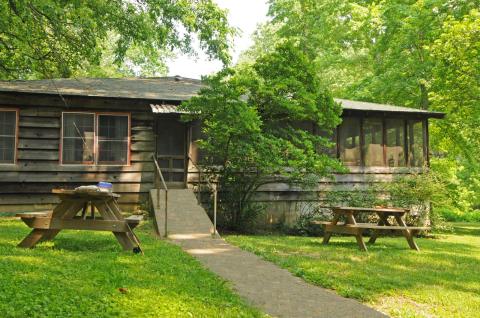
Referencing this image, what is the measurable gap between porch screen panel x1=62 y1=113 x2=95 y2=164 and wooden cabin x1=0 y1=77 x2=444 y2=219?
3 centimetres

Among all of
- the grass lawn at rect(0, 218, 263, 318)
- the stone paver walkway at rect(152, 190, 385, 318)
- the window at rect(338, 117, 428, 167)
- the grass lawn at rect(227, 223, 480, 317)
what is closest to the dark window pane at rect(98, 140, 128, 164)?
the stone paver walkway at rect(152, 190, 385, 318)

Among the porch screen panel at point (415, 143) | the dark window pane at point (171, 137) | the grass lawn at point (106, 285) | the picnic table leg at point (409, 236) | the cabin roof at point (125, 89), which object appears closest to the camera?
the grass lawn at point (106, 285)

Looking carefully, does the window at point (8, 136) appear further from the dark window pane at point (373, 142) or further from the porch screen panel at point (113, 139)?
the dark window pane at point (373, 142)

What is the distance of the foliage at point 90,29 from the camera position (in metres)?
11.1

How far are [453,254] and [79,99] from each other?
441 inches

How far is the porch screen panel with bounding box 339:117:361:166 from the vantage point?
54.6 ft

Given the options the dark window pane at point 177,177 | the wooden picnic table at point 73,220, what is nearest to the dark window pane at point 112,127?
the dark window pane at point 177,177

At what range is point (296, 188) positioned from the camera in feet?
51.1

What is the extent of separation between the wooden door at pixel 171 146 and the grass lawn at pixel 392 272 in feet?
18.0

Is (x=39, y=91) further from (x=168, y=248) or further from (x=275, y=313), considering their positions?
(x=275, y=313)

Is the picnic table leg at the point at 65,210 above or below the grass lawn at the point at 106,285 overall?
above

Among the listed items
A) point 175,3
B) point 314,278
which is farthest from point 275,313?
point 175,3

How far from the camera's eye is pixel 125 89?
15.3 m

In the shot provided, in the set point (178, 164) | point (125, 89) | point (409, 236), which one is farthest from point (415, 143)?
point (125, 89)
